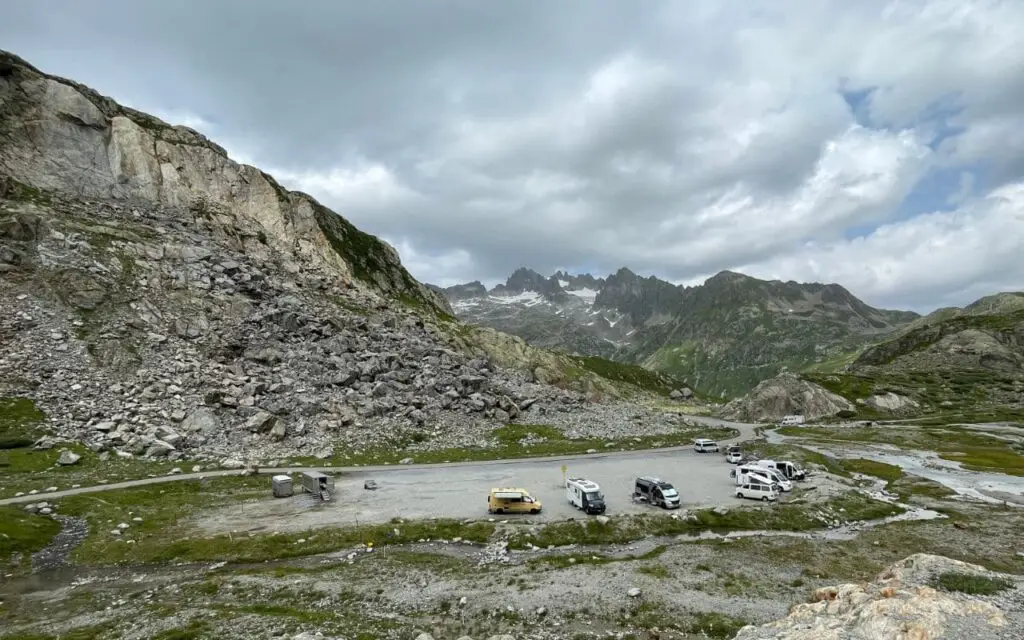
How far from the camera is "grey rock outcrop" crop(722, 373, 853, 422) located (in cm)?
15775

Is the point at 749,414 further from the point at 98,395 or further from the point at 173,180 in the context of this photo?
the point at 173,180

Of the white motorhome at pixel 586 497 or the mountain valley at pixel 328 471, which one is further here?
the white motorhome at pixel 586 497

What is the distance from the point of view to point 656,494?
48.1 metres

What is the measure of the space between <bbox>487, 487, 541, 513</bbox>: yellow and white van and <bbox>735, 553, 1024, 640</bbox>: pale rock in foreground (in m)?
27.4

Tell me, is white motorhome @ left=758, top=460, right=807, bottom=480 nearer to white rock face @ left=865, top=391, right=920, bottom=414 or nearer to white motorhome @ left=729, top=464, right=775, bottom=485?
white motorhome @ left=729, top=464, right=775, bottom=485

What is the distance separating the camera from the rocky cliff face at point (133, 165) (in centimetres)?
10631

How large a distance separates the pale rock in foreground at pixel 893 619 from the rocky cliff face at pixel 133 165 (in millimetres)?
130980

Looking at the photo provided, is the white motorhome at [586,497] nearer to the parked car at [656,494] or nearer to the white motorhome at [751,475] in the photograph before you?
the parked car at [656,494]

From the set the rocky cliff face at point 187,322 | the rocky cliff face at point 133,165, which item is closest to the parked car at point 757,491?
the rocky cliff face at point 187,322

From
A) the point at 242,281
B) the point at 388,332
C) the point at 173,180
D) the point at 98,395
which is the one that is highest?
the point at 173,180

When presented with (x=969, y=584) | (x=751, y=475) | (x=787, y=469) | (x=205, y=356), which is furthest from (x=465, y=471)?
(x=969, y=584)

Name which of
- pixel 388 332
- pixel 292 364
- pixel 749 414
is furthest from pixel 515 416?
pixel 749 414

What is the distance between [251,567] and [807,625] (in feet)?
110

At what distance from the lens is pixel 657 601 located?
28.5 m
